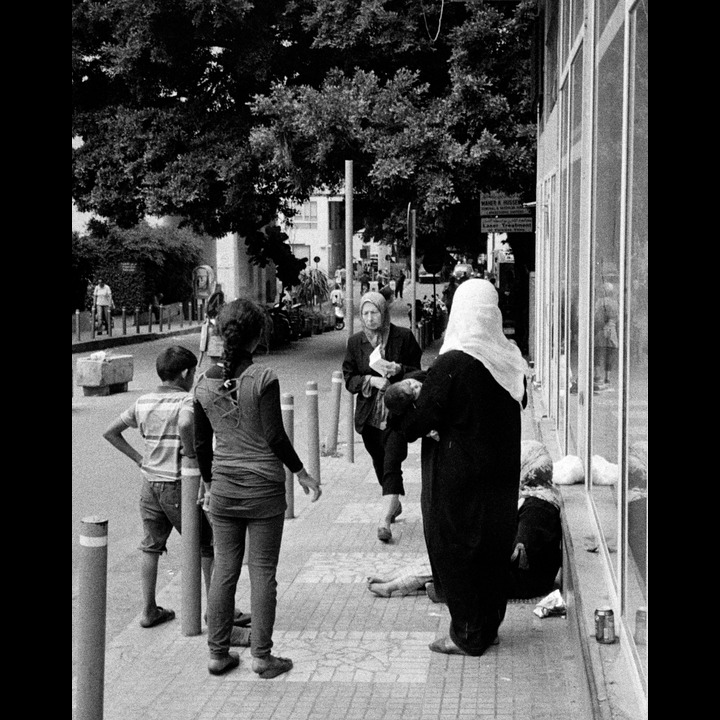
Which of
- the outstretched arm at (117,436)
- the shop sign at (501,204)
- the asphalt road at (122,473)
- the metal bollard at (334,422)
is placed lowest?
the asphalt road at (122,473)

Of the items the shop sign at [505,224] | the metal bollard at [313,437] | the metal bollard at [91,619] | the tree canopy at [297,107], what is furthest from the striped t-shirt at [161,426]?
the shop sign at [505,224]

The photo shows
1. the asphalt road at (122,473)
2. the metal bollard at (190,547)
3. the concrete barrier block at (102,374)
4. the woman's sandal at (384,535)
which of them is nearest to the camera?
the metal bollard at (190,547)

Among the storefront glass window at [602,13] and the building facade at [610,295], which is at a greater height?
the storefront glass window at [602,13]

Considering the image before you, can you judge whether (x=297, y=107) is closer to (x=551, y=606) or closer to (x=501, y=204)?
(x=501, y=204)

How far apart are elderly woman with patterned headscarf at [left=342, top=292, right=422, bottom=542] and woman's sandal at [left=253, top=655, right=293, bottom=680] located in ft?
9.15

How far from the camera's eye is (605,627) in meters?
4.56

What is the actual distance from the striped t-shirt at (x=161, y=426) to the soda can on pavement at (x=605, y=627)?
2704mm

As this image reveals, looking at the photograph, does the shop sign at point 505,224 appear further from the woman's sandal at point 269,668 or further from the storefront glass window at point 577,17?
the woman's sandal at point 269,668

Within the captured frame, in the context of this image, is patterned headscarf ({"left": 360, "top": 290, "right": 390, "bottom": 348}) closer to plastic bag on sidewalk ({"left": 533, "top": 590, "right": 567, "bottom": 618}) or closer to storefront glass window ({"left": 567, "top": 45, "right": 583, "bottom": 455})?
storefront glass window ({"left": 567, "top": 45, "right": 583, "bottom": 455})

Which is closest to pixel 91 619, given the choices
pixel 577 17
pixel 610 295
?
pixel 610 295

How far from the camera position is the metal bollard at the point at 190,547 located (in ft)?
21.0

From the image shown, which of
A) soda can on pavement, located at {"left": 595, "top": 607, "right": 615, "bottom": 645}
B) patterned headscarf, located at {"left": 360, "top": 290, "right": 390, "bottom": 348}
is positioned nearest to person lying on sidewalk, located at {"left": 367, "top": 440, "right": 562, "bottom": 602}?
patterned headscarf, located at {"left": 360, "top": 290, "right": 390, "bottom": 348}

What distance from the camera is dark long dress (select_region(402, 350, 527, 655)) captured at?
5.80m
